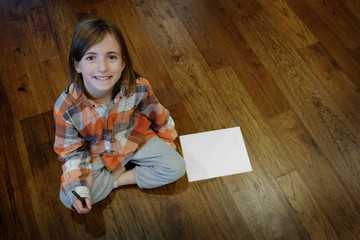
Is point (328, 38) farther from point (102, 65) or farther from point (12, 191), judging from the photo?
point (12, 191)

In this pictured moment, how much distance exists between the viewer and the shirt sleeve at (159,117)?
1.10 m

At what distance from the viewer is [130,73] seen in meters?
0.98

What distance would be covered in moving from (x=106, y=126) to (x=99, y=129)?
3cm

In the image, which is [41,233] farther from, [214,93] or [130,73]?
[214,93]

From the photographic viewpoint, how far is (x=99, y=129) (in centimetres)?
102

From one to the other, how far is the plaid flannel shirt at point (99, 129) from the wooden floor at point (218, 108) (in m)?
0.16

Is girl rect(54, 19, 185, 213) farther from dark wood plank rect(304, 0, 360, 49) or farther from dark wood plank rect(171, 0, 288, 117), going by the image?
dark wood plank rect(304, 0, 360, 49)

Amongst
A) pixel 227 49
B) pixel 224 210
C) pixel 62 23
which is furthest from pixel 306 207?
pixel 62 23

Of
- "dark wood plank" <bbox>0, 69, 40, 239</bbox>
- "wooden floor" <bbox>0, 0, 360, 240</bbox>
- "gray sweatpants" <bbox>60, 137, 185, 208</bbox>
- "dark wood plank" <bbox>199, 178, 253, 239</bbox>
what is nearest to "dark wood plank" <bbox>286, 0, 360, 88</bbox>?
"wooden floor" <bbox>0, 0, 360, 240</bbox>

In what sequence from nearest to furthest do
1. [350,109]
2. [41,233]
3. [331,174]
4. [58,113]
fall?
[58,113] → [41,233] → [331,174] → [350,109]

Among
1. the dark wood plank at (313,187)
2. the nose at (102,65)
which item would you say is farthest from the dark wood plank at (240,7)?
the nose at (102,65)

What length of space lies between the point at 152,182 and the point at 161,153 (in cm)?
11

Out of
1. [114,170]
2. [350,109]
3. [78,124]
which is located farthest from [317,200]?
[78,124]

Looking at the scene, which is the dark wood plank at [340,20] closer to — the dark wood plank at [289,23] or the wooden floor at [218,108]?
the wooden floor at [218,108]
